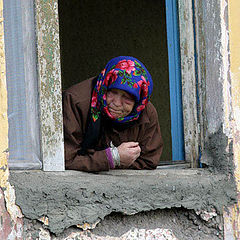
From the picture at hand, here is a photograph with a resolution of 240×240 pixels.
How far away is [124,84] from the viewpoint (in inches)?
125

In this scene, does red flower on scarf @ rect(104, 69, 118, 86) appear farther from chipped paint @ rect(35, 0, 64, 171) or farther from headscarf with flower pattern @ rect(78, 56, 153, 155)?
chipped paint @ rect(35, 0, 64, 171)

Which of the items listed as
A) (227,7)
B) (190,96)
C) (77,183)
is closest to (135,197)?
(77,183)

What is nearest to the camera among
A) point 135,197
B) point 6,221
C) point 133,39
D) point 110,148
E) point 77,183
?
point 6,221

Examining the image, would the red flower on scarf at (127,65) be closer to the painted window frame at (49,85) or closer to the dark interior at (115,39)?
the painted window frame at (49,85)

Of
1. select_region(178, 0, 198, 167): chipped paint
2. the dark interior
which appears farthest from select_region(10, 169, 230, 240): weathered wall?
the dark interior

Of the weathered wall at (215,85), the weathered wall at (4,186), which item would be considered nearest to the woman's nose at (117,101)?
the weathered wall at (215,85)

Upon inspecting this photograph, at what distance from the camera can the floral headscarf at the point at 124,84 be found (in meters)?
3.19

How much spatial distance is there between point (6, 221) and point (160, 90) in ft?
14.6

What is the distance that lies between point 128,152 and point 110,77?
49 cm

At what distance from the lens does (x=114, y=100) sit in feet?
10.6

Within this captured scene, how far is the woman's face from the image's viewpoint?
10.6ft

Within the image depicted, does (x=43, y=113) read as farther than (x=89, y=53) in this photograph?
No

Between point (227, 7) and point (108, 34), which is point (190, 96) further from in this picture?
point (108, 34)

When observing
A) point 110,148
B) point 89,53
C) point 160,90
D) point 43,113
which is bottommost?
point 110,148
